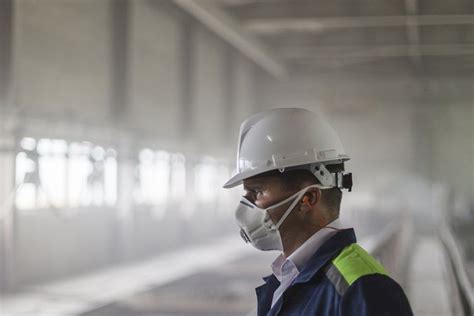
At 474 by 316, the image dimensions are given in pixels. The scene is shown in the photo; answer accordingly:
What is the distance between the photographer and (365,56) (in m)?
21.7

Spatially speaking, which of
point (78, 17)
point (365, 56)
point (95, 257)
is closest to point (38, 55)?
point (78, 17)

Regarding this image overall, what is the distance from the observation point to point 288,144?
2037 millimetres

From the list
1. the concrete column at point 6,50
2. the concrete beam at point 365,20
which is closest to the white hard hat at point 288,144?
the concrete column at point 6,50

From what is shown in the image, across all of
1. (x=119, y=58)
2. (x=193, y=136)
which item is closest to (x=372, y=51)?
(x=193, y=136)

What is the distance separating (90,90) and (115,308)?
19.4 ft

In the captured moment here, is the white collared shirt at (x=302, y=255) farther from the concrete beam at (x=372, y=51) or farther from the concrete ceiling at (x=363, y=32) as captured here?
the concrete beam at (x=372, y=51)

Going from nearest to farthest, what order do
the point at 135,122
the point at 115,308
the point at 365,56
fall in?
the point at 115,308, the point at 135,122, the point at 365,56

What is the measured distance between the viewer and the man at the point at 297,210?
180 cm

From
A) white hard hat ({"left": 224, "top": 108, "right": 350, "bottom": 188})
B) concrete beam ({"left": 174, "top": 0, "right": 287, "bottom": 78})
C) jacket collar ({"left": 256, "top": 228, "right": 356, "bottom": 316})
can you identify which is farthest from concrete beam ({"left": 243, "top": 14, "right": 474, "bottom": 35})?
jacket collar ({"left": 256, "top": 228, "right": 356, "bottom": 316})

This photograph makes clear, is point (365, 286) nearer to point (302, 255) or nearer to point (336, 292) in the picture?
point (336, 292)

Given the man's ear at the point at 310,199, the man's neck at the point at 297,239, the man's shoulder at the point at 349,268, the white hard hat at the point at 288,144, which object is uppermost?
the white hard hat at the point at 288,144

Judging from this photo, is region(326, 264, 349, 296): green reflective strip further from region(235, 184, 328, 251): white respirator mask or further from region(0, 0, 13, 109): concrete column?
region(0, 0, 13, 109): concrete column

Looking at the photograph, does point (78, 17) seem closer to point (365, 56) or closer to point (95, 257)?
point (95, 257)

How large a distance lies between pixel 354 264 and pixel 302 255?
217 mm
